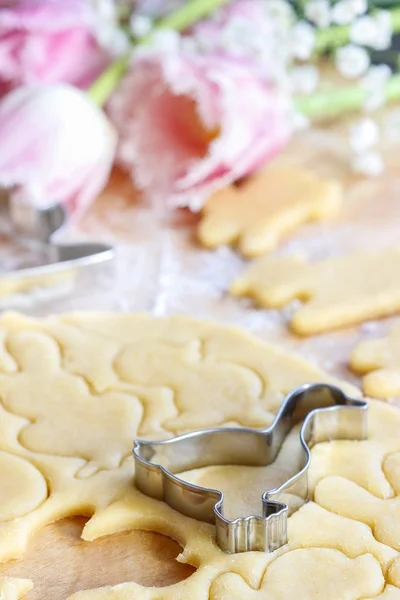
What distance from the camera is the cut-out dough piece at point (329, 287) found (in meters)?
1.00

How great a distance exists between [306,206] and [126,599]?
77cm

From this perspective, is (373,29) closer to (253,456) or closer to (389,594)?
(253,456)

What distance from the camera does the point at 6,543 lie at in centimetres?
66

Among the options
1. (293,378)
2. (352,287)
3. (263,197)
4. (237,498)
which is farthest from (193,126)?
(237,498)

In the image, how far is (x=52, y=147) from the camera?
1164 millimetres

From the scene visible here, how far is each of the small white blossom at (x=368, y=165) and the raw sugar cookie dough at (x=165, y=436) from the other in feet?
1.85

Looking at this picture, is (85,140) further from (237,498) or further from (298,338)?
(237,498)

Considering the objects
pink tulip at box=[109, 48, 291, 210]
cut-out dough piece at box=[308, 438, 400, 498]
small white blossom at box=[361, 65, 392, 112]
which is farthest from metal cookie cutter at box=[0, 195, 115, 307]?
small white blossom at box=[361, 65, 392, 112]

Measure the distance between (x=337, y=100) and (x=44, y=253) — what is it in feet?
2.18

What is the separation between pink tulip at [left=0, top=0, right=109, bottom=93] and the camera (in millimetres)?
1305

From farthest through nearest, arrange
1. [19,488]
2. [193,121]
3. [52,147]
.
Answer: [193,121] < [52,147] < [19,488]

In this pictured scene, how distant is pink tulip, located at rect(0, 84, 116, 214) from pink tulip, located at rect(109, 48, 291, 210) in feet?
0.32

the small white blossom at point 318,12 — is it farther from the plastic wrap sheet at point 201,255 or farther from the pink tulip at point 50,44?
the pink tulip at point 50,44

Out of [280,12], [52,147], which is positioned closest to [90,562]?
[52,147]
